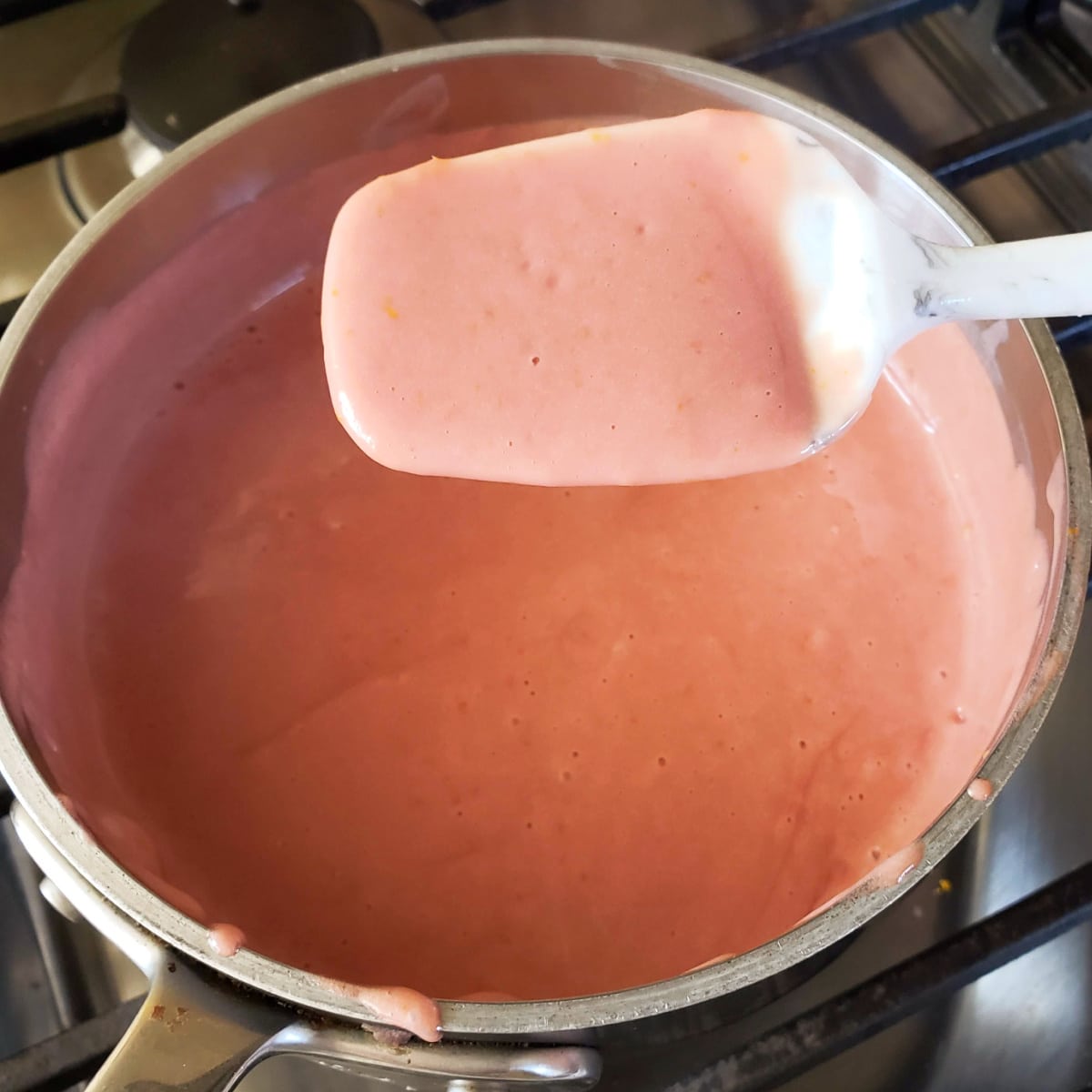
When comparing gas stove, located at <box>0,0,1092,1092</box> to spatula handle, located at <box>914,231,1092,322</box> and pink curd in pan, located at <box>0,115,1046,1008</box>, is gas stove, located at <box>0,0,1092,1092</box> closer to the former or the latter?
pink curd in pan, located at <box>0,115,1046,1008</box>

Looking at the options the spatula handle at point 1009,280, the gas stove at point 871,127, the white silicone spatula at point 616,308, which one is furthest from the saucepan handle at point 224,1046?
the spatula handle at point 1009,280

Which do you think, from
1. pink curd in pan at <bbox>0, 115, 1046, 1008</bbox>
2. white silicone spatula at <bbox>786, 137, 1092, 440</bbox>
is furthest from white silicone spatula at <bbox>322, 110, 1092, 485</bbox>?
pink curd in pan at <bbox>0, 115, 1046, 1008</bbox>

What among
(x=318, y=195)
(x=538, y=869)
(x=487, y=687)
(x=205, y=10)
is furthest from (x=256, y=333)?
(x=538, y=869)

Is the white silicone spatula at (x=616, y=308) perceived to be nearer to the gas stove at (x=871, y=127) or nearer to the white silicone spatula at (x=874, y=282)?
A: the white silicone spatula at (x=874, y=282)

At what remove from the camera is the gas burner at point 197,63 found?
28.4 inches

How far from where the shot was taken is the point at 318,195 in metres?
0.76

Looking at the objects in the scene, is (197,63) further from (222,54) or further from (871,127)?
(871,127)

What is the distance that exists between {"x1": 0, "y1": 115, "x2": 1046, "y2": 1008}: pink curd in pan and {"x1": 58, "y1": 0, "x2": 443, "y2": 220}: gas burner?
8 centimetres

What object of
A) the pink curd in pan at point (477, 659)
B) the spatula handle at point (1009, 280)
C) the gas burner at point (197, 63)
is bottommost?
the pink curd in pan at point (477, 659)

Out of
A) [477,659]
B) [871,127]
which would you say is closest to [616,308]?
[477,659]

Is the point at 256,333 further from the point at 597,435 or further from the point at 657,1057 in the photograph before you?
the point at 657,1057

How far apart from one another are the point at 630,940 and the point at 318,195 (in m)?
0.55

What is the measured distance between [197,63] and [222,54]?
0.02m

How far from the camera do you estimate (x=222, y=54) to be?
74cm
